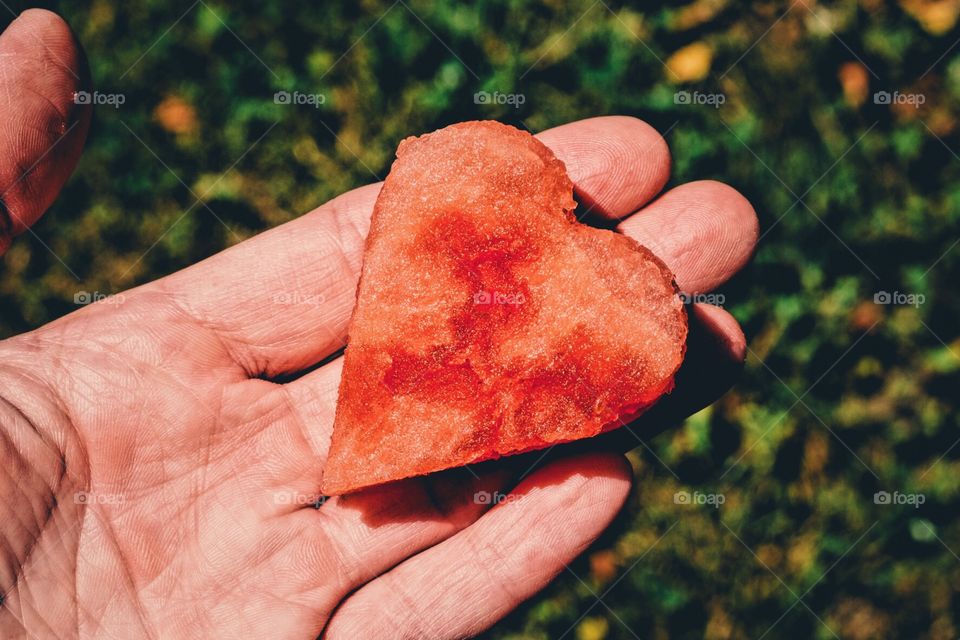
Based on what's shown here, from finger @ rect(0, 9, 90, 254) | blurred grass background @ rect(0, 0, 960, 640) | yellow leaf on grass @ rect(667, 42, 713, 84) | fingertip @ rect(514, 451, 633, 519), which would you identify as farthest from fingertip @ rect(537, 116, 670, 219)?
finger @ rect(0, 9, 90, 254)

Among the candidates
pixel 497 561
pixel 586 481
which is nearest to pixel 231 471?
pixel 497 561

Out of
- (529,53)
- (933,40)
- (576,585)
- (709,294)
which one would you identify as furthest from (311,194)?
(933,40)

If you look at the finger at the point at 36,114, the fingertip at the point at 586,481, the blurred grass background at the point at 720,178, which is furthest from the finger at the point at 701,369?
the finger at the point at 36,114

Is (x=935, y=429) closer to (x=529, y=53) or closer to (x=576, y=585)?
(x=576, y=585)

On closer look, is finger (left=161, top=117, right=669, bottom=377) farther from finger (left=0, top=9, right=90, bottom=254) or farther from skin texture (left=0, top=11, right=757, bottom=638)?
finger (left=0, top=9, right=90, bottom=254)

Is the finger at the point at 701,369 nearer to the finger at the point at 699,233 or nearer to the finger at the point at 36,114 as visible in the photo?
the finger at the point at 699,233

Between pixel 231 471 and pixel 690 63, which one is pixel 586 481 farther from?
pixel 690 63

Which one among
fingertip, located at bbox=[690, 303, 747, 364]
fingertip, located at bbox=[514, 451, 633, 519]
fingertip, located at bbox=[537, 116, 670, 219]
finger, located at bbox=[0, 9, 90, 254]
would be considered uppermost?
finger, located at bbox=[0, 9, 90, 254]
